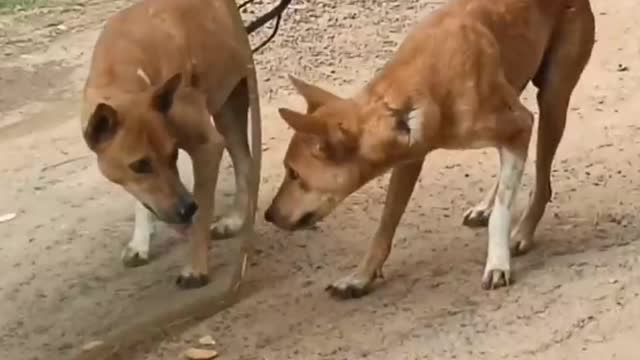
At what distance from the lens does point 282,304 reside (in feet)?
18.3

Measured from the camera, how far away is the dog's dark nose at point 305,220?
531cm

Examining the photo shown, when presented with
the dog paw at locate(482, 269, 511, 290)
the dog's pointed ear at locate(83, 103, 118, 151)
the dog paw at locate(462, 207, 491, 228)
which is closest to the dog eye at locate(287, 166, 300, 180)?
the dog's pointed ear at locate(83, 103, 118, 151)

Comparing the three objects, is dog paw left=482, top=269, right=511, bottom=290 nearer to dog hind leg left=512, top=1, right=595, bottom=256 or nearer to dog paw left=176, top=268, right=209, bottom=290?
dog hind leg left=512, top=1, right=595, bottom=256

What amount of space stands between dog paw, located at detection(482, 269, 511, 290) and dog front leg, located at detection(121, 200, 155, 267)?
148 centimetres

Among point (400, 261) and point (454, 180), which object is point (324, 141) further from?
point (454, 180)

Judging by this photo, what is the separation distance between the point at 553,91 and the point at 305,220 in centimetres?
125

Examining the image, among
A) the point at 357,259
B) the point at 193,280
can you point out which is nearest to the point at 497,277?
the point at 357,259

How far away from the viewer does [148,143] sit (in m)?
5.33

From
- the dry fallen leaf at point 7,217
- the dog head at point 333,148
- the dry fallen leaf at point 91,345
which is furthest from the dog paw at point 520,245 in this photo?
the dry fallen leaf at point 7,217

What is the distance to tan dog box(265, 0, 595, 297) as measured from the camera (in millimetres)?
5160

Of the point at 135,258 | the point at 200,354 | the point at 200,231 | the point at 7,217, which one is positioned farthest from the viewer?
the point at 7,217

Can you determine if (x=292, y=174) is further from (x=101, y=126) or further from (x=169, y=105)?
(x=101, y=126)

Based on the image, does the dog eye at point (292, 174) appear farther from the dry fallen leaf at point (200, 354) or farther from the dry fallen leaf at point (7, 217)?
the dry fallen leaf at point (7, 217)

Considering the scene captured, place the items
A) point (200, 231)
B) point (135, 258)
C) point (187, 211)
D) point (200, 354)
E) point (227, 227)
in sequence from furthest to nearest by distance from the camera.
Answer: point (227, 227) → point (135, 258) → point (200, 231) → point (187, 211) → point (200, 354)
